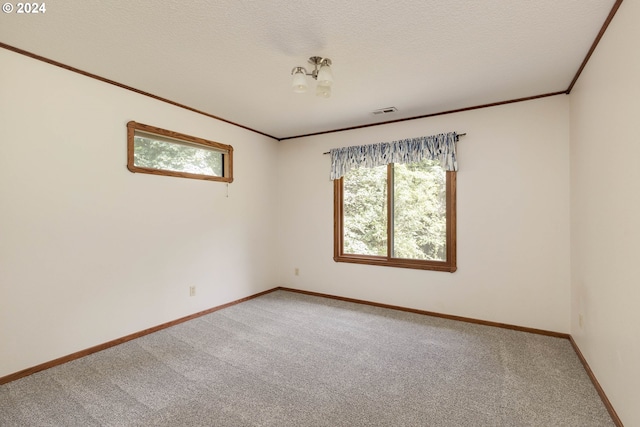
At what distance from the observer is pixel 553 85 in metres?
2.77

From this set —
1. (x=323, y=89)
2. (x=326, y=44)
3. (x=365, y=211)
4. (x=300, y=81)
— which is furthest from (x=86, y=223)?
(x=365, y=211)

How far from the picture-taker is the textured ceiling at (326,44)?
69.4 inches

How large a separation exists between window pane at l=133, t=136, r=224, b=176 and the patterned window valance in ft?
5.36

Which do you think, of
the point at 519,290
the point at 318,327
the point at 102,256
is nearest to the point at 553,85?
the point at 519,290

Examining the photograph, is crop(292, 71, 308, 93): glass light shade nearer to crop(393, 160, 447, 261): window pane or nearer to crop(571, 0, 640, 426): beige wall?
crop(571, 0, 640, 426): beige wall

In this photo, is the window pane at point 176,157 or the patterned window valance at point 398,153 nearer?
the window pane at point 176,157

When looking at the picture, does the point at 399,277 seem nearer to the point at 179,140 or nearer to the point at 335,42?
the point at 335,42

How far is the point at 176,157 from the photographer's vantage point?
3.35 metres

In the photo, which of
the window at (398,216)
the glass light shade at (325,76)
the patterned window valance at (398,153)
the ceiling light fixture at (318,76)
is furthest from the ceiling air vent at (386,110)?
the glass light shade at (325,76)

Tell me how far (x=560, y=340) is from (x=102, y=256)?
4404 mm

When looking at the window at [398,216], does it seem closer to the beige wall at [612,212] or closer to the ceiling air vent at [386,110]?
the ceiling air vent at [386,110]

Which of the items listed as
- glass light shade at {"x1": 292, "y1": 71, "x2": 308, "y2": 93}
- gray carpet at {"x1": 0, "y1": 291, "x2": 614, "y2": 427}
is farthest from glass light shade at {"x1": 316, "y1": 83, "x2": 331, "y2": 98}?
gray carpet at {"x1": 0, "y1": 291, "x2": 614, "y2": 427}

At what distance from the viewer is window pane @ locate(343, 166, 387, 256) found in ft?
13.1

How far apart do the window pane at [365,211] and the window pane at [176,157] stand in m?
1.83
